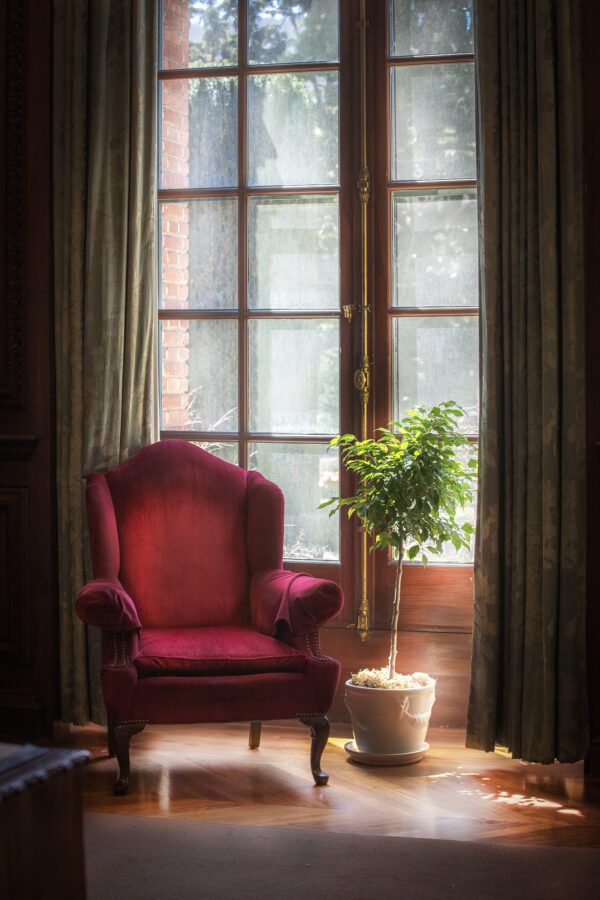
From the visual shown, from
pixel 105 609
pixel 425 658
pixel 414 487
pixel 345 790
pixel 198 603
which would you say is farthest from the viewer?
pixel 425 658

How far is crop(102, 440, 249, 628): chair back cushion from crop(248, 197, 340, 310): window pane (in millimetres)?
697

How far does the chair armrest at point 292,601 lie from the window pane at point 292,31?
190 centimetres

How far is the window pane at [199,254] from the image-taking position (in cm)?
347

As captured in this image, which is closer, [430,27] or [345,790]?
[345,790]

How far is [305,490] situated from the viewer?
343 cm

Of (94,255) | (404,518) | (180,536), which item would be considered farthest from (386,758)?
(94,255)

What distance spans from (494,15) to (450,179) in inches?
21.7

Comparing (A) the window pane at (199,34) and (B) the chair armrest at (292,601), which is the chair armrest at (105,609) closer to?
(B) the chair armrest at (292,601)

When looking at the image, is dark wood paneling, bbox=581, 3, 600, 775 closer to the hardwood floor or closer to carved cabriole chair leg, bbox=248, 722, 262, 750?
the hardwood floor

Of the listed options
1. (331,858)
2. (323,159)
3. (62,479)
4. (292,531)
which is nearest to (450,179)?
(323,159)

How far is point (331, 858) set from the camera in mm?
2160

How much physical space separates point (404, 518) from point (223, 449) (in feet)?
2.78

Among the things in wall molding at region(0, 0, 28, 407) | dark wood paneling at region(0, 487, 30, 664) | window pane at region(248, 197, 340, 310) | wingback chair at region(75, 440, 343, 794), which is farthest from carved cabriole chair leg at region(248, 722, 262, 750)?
window pane at region(248, 197, 340, 310)

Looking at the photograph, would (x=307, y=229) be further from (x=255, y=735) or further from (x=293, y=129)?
(x=255, y=735)
